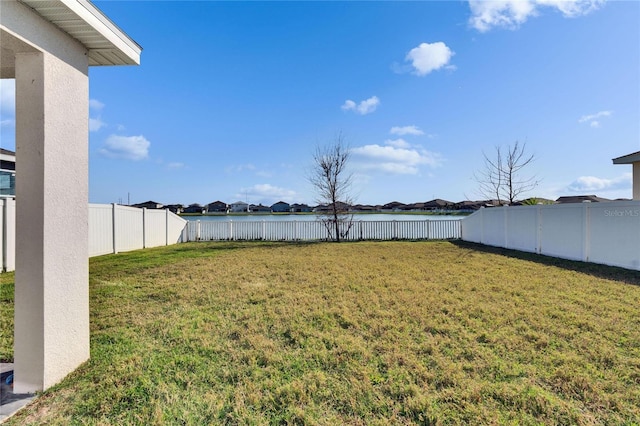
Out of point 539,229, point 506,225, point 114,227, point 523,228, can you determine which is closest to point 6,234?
point 114,227

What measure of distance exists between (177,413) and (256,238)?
12.5 meters

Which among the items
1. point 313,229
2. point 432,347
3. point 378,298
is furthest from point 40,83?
point 313,229

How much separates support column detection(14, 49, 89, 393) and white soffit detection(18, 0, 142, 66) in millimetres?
201

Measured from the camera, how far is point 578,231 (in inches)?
295

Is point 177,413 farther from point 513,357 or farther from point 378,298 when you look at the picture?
point 378,298

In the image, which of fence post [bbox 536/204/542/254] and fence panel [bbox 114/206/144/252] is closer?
fence post [bbox 536/204/542/254]

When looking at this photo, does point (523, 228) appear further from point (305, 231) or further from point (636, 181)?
point (305, 231)

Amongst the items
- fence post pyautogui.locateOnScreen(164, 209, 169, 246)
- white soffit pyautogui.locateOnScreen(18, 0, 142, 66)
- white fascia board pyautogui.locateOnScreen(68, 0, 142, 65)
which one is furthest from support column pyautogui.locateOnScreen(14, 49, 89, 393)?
fence post pyautogui.locateOnScreen(164, 209, 169, 246)

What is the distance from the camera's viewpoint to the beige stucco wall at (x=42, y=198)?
2088 mm

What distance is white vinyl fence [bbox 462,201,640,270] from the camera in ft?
21.0

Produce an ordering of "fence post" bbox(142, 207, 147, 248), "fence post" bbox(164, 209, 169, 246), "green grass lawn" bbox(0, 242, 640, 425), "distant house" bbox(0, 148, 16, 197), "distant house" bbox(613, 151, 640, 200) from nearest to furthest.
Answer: "green grass lawn" bbox(0, 242, 640, 425) → "distant house" bbox(0, 148, 16, 197) → "distant house" bbox(613, 151, 640, 200) → "fence post" bbox(142, 207, 147, 248) → "fence post" bbox(164, 209, 169, 246)

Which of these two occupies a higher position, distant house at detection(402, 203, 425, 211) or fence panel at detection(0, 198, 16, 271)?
distant house at detection(402, 203, 425, 211)

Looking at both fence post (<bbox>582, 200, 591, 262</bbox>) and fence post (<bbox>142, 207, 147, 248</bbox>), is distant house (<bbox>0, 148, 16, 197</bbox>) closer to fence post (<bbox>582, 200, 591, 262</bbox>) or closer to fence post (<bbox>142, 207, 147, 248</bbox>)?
fence post (<bbox>142, 207, 147, 248</bbox>)

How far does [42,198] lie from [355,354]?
2.81 m
